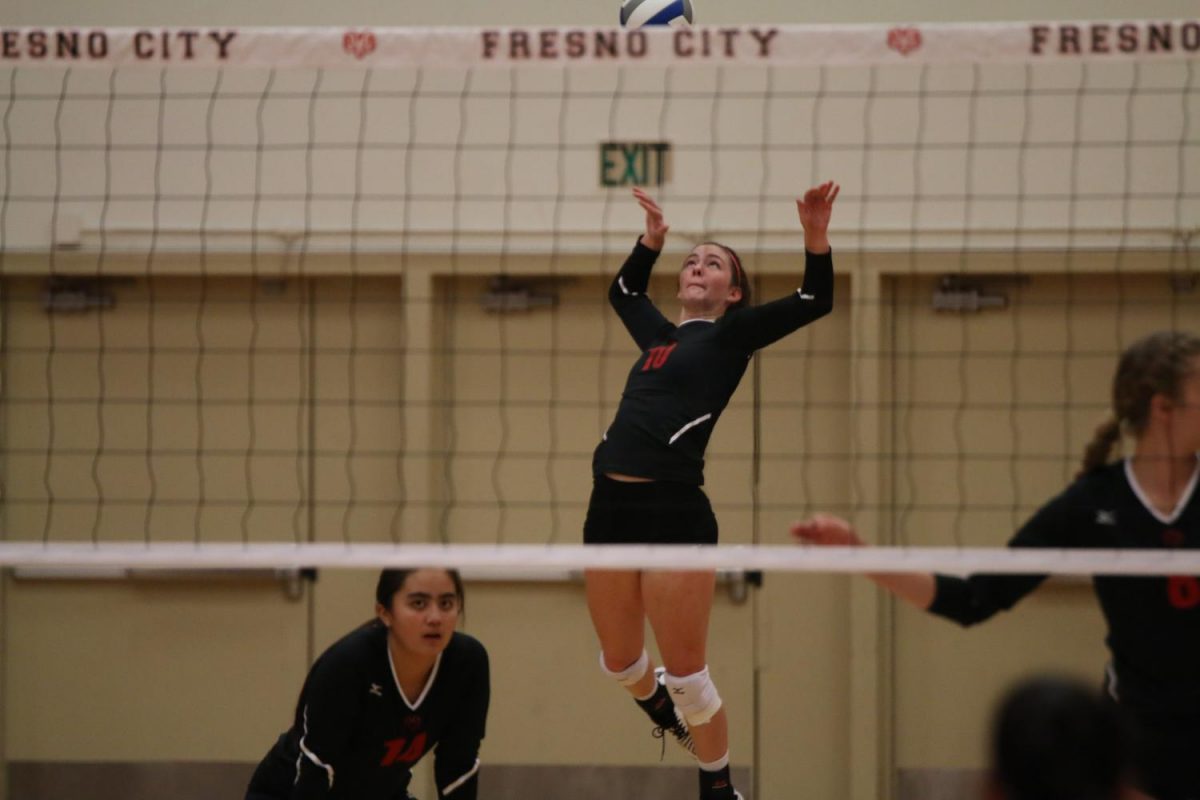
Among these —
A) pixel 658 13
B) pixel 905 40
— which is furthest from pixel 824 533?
pixel 658 13

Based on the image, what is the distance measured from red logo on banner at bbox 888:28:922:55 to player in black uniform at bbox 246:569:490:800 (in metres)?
2.07

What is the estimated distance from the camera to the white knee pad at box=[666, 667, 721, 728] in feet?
15.8

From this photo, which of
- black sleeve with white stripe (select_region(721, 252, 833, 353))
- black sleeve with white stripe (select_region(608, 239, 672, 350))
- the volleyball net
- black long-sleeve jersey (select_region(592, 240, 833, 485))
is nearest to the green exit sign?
the volleyball net

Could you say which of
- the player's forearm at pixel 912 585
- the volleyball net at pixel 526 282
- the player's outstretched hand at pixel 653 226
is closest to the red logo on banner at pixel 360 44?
the player's outstretched hand at pixel 653 226

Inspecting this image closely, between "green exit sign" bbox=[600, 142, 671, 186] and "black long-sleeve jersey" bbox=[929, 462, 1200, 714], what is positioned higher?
"green exit sign" bbox=[600, 142, 671, 186]

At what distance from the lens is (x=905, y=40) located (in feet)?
14.3

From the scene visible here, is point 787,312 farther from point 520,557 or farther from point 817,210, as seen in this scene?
point 520,557

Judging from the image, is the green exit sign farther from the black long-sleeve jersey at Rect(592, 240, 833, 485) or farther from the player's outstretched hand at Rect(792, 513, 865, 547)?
the player's outstretched hand at Rect(792, 513, 865, 547)

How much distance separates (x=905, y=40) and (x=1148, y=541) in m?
1.69

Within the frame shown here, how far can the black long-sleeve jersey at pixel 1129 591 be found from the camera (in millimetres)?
3166

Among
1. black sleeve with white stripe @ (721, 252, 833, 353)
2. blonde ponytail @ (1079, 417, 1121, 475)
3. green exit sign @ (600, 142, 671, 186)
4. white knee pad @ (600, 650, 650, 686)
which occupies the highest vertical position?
green exit sign @ (600, 142, 671, 186)

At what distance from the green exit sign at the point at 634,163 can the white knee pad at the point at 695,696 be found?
336 centimetres

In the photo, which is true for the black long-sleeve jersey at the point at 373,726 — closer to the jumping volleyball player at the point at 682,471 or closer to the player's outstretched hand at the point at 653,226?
the jumping volleyball player at the point at 682,471

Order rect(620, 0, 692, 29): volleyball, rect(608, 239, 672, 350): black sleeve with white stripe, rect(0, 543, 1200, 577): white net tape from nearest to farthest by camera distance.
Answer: rect(0, 543, 1200, 577): white net tape < rect(608, 239, 672, 350): black sleeve with white stripe < rect(620, 0, 692, 29): volleyball
